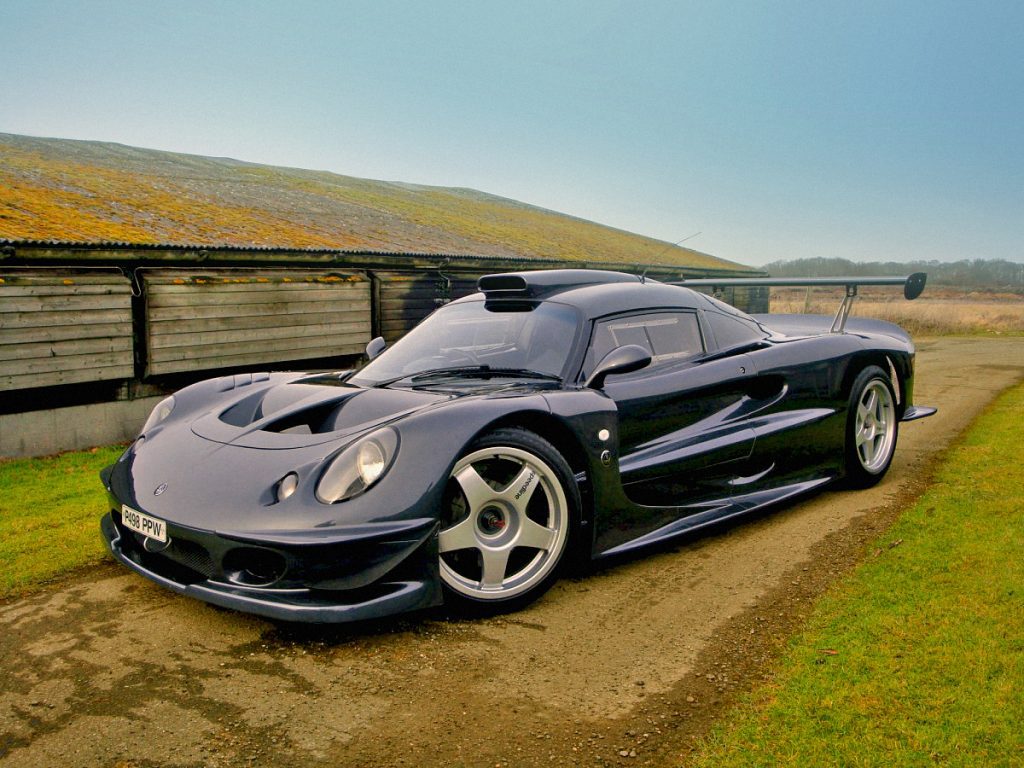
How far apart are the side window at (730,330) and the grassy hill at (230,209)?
1676mm

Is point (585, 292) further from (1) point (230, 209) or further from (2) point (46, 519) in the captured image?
(1) point (230, 209)

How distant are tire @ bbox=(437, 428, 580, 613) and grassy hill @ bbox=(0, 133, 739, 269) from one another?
11.7ft

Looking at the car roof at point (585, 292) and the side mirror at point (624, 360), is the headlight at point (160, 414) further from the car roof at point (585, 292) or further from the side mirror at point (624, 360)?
the side mirror at point (624, 360)

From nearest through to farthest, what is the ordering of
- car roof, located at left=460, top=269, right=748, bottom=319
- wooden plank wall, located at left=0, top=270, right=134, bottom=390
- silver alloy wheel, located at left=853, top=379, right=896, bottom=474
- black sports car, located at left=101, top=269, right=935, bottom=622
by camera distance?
black sports car, located at left=101, top=269, right=935, bottom=622 < car roof, located at left=460, top=269, right=748, bottom=319 < silver alloy wheel, located at left=853, top=379, right=896, bottom=474 < wooden plank wall, located at left=0, top=270, right=134, bottom=390

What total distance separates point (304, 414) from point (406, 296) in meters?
10.8

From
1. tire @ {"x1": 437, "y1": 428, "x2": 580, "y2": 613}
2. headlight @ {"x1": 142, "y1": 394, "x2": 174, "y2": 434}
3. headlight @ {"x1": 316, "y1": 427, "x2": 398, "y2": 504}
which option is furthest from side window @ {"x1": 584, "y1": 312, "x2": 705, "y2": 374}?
headlight @ {"x1": 142, "y1": 394, "x2": 174, "y2": 434}

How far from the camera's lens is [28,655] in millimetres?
3123

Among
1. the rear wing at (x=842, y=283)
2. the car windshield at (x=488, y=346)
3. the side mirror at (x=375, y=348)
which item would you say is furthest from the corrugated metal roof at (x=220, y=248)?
the rear wing at (x=842, y=283)

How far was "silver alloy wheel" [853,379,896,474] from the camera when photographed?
5.56 m

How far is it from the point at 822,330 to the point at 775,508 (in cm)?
159

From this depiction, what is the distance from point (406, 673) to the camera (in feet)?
9.60

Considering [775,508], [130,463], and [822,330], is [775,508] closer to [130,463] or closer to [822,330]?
[822,330]

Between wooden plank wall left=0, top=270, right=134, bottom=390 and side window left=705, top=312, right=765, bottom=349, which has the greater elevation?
side window left=705, top=312, right=765, bottom=349

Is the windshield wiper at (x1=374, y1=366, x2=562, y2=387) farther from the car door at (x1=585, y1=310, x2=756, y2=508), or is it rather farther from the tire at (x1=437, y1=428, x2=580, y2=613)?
the tire at (x1=437, y1=428, x2=580, y2=613)
